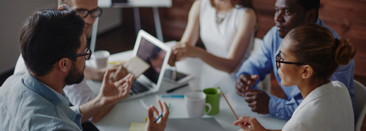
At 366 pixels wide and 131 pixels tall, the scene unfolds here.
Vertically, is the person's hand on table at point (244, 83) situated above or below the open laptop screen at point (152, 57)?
below

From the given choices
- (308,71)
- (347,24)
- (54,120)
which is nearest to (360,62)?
(347,24)

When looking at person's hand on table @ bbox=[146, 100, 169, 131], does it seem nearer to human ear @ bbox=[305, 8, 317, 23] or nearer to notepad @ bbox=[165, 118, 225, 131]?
notepad @ bbox=[165, 118, 225, 131]

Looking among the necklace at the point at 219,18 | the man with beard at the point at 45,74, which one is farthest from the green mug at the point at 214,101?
the necklace at the point at 219,18

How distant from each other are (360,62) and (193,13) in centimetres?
213

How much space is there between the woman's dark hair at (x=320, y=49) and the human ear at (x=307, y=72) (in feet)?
0.04

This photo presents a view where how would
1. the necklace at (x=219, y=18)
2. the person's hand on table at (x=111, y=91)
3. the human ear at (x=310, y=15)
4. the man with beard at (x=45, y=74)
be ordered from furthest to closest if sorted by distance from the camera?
the necklace at (x=219, y=18)
the human ear at (x=310, y=15)
the person's hand on table at (x=111, y=91)
the man with beard at (x=45, y=74)

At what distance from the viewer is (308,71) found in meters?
0.95

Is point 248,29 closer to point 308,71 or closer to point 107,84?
point 308,71

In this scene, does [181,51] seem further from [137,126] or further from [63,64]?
[63,64]

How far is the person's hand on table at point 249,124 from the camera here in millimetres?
1017

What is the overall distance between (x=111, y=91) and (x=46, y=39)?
0.45 meters

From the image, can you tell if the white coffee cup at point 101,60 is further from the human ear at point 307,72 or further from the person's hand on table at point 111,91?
the human ear at point 307,72

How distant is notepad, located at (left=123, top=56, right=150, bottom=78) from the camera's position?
139 centimetres

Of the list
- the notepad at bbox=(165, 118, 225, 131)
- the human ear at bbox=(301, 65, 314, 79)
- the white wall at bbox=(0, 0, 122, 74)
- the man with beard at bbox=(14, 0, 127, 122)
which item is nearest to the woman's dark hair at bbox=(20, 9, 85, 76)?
the man with beard at bbox=(14, 0, 127, 122)
